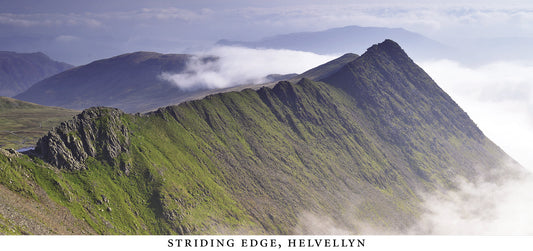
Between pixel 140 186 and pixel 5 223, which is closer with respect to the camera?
pixel 5 223

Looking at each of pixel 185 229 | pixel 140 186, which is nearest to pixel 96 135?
pixel 140 186

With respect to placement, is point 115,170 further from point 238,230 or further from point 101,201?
point 238,230

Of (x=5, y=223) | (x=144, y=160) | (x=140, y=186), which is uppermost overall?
(x=144, y=160)

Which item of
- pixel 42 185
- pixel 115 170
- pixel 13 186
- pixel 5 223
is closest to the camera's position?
pixel 5 223

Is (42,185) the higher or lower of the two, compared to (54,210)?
higher
